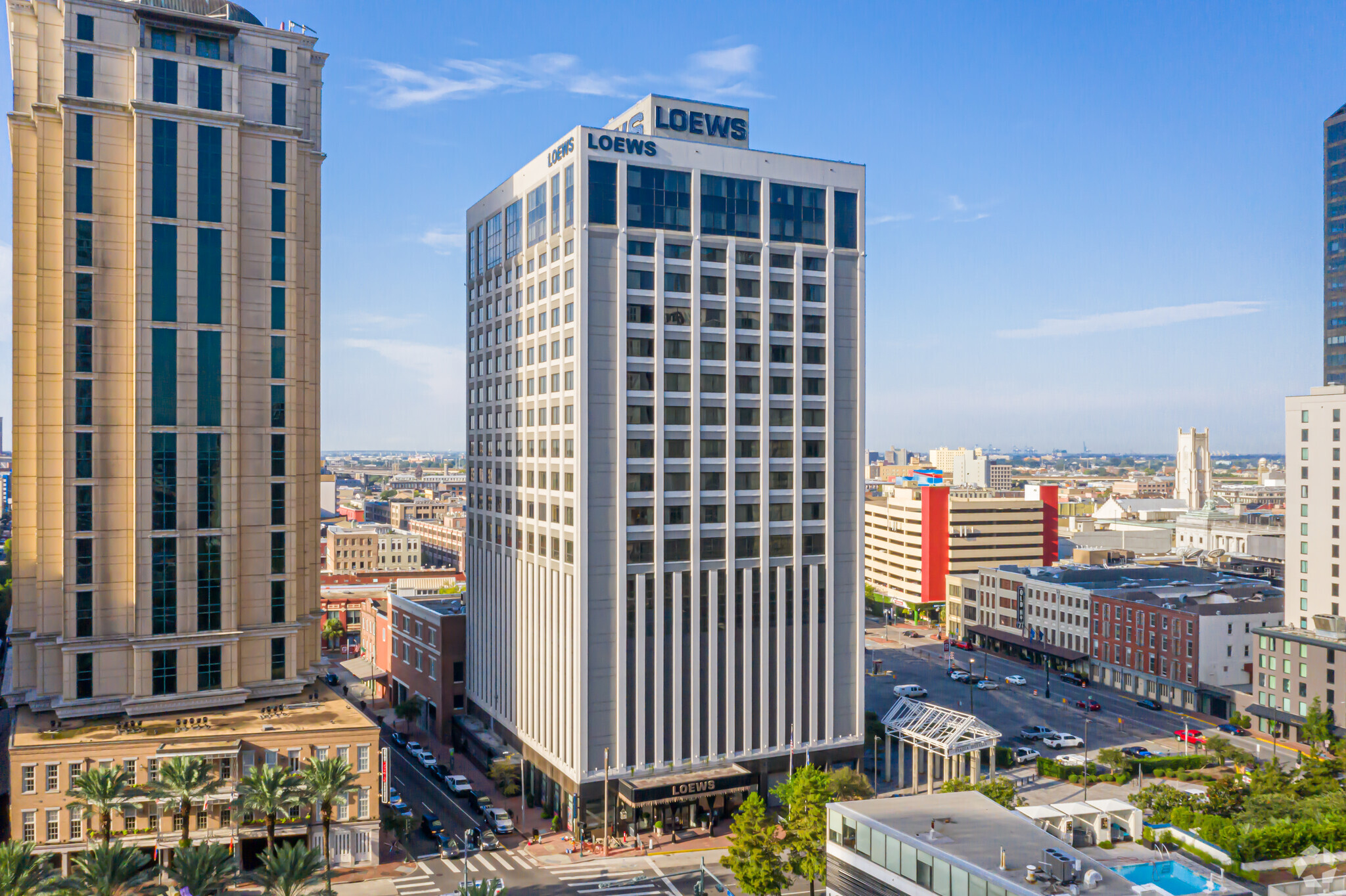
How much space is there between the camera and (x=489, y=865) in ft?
266

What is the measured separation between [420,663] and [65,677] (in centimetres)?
4497

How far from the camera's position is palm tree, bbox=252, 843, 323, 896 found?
2312 inches

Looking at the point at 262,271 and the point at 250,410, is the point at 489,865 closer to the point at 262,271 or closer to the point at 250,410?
the point at 250,410

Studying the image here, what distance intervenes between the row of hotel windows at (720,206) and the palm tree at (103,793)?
54116mm

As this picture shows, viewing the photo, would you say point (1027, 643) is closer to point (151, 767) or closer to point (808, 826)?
point (808, 826)

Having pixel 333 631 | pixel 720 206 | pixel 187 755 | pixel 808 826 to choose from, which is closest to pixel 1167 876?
pixel 808 826

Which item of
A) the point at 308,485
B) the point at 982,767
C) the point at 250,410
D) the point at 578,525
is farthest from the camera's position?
the point at 982,767

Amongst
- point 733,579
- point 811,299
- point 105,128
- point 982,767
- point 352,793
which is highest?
point 105,128

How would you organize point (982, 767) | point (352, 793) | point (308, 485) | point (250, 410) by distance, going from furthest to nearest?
point (982, 767) < point (308, 485) < point (250, 410) < point (352, 793)

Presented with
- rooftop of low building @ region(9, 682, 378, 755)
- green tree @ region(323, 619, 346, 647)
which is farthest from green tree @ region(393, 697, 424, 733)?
green tree @ region(323, 619, 346, 647)

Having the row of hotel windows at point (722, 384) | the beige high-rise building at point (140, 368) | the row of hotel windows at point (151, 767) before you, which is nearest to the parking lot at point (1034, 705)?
the row of hotel windows at point (722, 384)

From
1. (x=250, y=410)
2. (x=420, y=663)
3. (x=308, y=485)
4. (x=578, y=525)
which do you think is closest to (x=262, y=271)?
(x=250, y=410)

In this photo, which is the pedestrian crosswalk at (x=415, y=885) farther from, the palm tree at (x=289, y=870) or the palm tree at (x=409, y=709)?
the palm tree at (x=409, y=709)

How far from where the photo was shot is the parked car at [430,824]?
290 ft
